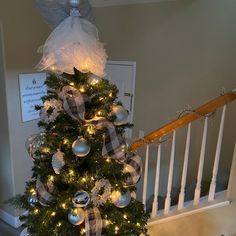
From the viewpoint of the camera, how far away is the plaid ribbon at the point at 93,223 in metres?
1.19

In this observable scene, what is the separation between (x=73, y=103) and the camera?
113cm

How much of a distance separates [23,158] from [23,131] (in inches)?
12.5

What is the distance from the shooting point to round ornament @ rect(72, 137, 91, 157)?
113cm

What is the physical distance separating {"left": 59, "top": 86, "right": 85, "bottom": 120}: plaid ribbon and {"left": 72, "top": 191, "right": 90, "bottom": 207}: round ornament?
371 millimetres

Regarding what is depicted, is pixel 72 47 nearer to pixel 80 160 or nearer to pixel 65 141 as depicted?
pixel 65 141

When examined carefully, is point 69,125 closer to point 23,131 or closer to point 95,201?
point 95,201

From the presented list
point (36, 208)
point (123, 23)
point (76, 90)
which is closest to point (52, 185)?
point (36, 208)

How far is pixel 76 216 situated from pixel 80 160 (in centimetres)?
27

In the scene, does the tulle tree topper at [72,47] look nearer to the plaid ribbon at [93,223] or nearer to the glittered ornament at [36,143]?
the glittered ornament at [36,143]

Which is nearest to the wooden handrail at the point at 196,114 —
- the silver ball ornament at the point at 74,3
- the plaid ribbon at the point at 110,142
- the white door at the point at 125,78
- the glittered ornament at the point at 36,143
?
the plaid ribbon at the point at 110,142

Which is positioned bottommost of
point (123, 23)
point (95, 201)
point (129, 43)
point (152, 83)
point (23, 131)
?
point (23, 131)

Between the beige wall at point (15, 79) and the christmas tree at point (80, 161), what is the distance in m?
1.40

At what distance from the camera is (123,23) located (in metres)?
2.92

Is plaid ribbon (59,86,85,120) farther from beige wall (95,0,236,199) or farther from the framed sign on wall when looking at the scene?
beige wall (95,0,236,199)
